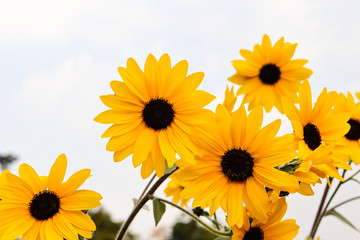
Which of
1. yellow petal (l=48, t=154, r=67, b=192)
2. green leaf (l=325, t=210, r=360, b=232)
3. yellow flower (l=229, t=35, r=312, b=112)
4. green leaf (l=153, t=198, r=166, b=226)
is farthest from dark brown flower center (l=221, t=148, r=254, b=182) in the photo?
yellow flower (l=229, t=35, r=312, b=112)

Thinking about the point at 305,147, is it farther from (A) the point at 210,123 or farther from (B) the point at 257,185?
(A) the point at 210,123

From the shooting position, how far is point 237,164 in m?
1.80

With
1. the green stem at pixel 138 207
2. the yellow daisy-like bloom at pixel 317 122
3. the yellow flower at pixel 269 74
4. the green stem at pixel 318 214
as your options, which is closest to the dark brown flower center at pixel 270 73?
the yellow flower at pixel 269 74

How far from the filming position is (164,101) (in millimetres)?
1800

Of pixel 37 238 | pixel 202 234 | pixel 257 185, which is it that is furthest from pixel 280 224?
pixel 202 234

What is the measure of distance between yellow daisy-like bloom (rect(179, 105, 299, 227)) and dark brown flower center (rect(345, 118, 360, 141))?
3.99ft

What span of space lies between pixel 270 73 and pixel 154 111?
251 cm

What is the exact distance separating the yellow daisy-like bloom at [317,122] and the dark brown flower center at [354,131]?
0.67 m

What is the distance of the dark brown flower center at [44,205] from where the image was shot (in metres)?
1.91

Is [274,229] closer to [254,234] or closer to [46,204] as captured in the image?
[254,234]

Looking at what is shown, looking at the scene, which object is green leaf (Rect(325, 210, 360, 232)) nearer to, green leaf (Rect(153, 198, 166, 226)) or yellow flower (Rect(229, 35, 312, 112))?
yellow flower (Rect(229, 35, 312, 112))

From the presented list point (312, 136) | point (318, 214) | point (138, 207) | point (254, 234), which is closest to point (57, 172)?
point (138, 207)

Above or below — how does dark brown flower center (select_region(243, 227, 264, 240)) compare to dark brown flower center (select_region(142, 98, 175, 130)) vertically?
below

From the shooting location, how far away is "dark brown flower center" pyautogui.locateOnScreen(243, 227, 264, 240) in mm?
1984
